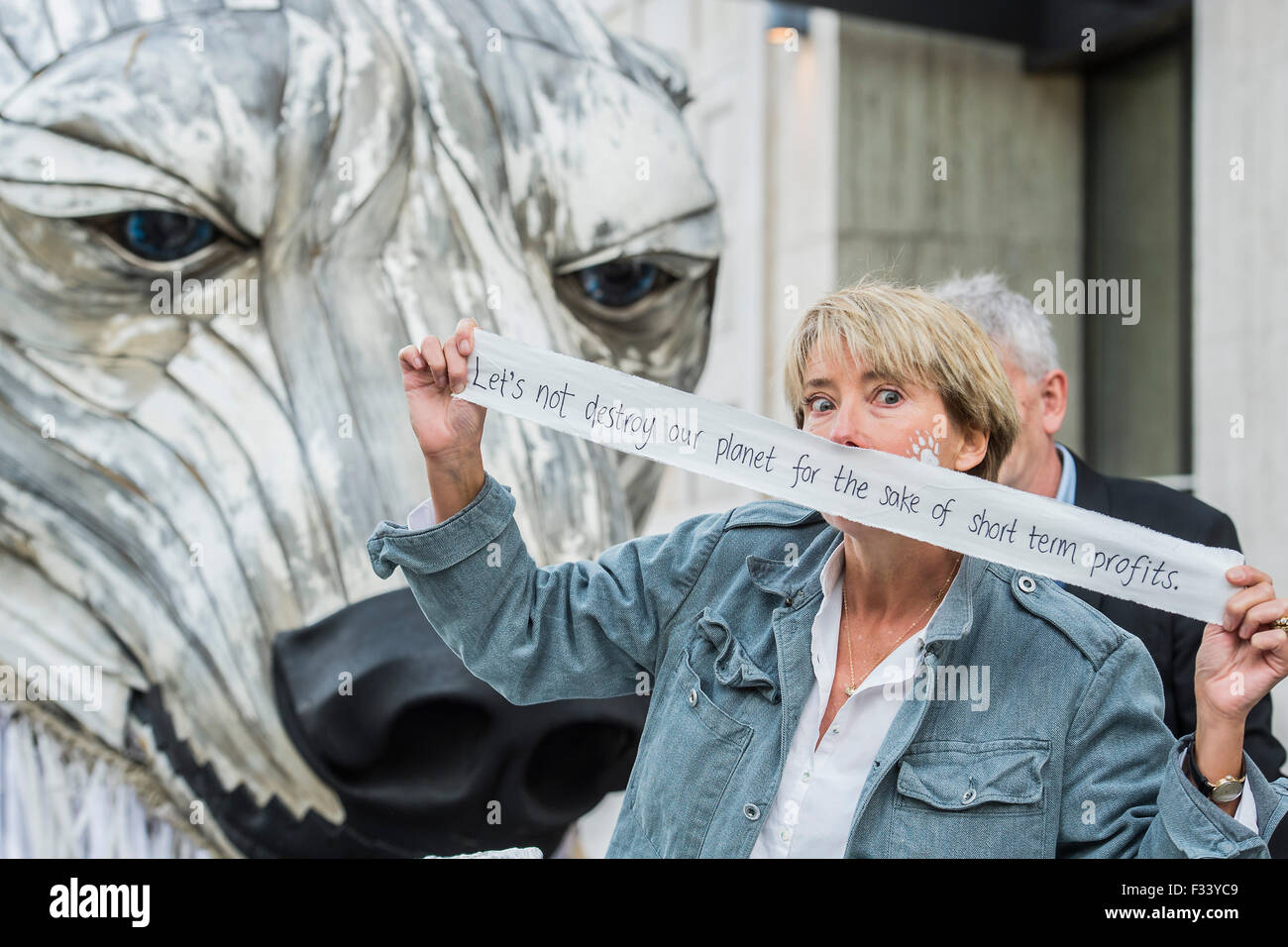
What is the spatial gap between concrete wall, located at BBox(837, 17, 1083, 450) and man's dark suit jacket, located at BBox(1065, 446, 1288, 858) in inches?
108

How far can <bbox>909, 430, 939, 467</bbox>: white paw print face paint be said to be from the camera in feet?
6.15

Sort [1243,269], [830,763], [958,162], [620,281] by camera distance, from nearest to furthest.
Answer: [830,763] < [620,281] < [1243,269] < [958,162]

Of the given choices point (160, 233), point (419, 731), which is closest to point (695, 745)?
point (419, 731)

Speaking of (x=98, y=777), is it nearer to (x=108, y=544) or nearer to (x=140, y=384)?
(x=108, y=544)

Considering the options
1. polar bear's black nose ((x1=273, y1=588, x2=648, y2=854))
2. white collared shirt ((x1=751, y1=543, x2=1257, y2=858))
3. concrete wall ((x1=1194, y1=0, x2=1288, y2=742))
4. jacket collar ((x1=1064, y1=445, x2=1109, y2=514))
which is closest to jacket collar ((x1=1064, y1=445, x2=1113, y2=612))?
jacket collar ((x1=1064, y1=445, x2=1109, y2=514))

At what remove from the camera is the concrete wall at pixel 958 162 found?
554cm

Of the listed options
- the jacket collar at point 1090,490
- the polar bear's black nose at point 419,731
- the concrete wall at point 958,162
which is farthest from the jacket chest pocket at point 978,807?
the concrete wall at point 958,162

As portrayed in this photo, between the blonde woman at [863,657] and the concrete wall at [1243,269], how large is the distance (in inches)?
127

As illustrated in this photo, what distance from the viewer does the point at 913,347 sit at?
1.82m

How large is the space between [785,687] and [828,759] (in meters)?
0.10

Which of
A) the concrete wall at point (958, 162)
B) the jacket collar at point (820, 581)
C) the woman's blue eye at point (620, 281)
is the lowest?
the jacket collar at point (820, 581)

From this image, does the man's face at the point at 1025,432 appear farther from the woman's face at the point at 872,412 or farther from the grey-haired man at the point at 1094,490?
the woman's face at the point at 872,412

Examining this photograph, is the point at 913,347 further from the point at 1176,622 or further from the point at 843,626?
the point at 1176,622
